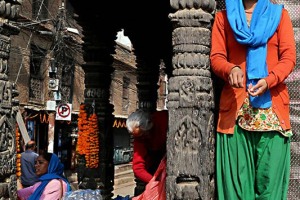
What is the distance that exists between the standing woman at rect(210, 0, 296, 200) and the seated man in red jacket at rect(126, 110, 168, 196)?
141cm

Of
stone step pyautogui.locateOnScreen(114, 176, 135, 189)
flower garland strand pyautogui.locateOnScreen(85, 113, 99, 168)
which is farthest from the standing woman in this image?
stone step pyautogui.locateOnScreen(114, 176, 135, 189)

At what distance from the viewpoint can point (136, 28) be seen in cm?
884

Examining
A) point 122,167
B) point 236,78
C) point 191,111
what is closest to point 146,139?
point 191,111

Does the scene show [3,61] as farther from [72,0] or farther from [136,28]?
[136,28]

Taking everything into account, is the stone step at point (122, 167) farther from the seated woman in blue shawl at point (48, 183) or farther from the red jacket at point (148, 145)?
the red jacket at point (148, 145)

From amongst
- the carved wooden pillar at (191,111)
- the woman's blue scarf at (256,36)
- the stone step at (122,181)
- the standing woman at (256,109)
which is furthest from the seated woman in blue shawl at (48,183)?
the stone step at (122,181)

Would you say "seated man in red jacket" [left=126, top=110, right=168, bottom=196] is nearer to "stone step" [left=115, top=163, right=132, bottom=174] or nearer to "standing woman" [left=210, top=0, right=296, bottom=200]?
"standing woman" [left=210, top=0, right=296, bottom=200]

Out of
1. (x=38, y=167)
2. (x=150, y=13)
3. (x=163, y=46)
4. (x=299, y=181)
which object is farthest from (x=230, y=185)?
(x=163, y=46)

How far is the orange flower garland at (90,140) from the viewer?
7.20m

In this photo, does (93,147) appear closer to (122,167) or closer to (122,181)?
(122,181)

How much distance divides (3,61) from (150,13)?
4903mm

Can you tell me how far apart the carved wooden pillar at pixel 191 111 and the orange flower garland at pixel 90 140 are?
13.1 feet

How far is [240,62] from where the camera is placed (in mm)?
3305

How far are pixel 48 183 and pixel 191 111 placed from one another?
2137 millimetres
